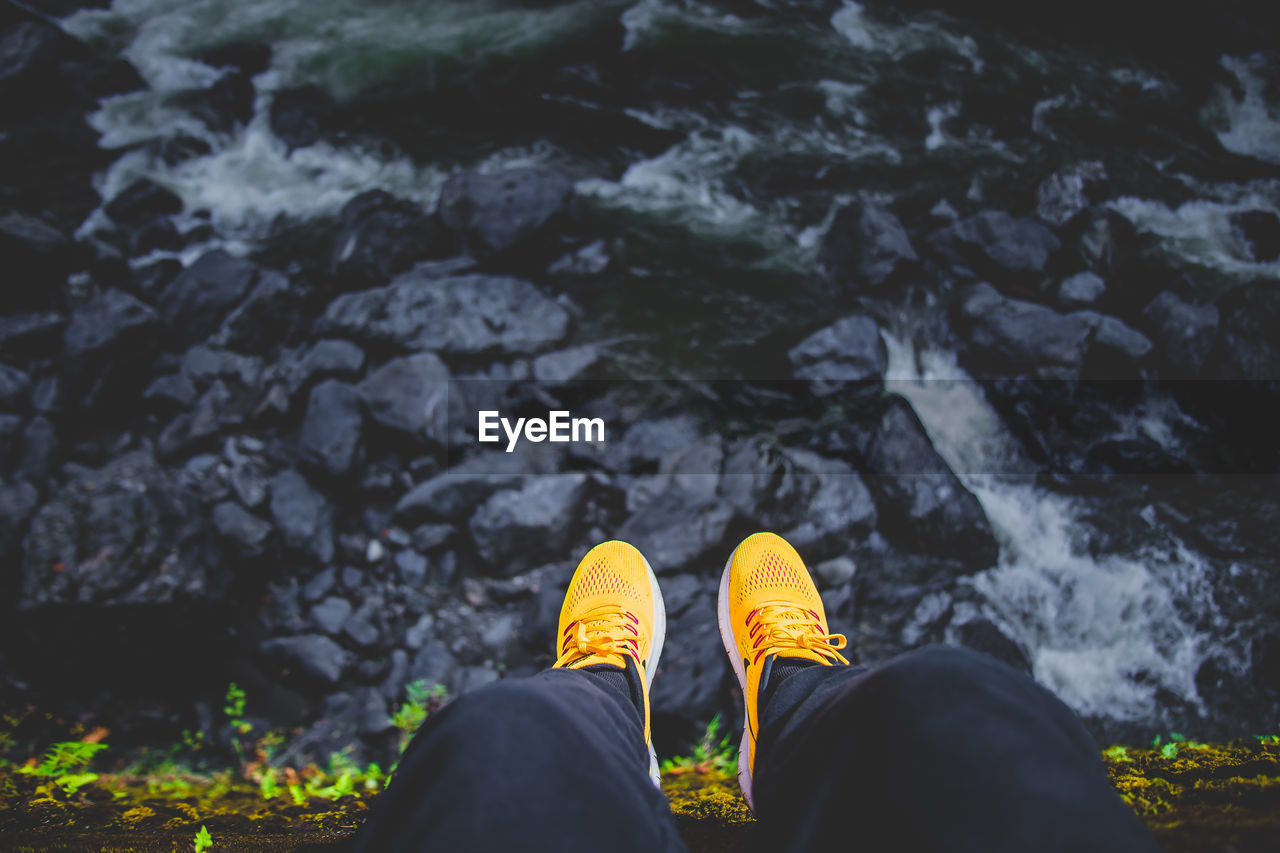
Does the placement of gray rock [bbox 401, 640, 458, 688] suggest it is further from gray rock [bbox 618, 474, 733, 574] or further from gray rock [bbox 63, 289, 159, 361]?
gray rock [bbox 63, 289, 159, 361]

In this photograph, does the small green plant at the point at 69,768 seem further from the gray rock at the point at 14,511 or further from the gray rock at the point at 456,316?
the gray rock at the point at 456,316

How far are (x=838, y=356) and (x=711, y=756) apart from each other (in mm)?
2786

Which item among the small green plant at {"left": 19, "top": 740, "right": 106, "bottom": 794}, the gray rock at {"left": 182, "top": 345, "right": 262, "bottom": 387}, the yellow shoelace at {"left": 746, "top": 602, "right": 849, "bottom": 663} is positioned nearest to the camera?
the small green plant at {"left": 19, "top": 740, "right": 106, "bottom": 794}

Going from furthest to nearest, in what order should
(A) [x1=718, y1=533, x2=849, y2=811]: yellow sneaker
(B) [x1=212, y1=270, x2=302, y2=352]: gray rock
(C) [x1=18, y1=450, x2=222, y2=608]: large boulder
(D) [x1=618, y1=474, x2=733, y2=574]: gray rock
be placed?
(B) [x1=212, y1=270, x2=302, y2=352]: gray rock → (D) [x1=618, y1=474, x2=733, y2=574]: gray rock → (C) [x1=18, y1=450, x2=222, y2=608]: large boulder → (A) [x1=718, y1=533, x2=849, y2=811]: yellow sneaker

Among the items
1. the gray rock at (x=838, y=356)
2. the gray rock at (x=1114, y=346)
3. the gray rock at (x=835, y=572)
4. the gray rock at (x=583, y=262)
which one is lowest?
the gray rock at (x=835, y=572)

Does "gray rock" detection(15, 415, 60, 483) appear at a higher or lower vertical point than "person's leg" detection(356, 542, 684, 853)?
lower

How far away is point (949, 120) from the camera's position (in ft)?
19.1

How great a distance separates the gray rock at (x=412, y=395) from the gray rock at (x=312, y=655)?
1.37 metres

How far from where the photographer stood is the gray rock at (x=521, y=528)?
364 cm

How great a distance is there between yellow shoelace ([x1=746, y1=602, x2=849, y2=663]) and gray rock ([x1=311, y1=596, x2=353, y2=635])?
247cm

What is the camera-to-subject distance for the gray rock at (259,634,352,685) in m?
3.43

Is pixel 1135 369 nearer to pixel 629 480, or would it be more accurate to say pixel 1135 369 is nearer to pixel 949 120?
pixel 949 120

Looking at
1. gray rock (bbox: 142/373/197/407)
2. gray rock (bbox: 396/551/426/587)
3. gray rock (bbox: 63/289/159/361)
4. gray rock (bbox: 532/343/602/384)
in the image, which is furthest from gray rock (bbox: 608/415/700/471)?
gray rock (bbox: 63/289/159/361)

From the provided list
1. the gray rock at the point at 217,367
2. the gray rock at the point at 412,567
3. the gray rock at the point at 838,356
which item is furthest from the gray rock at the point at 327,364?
the gray rock at the point at 838,356
